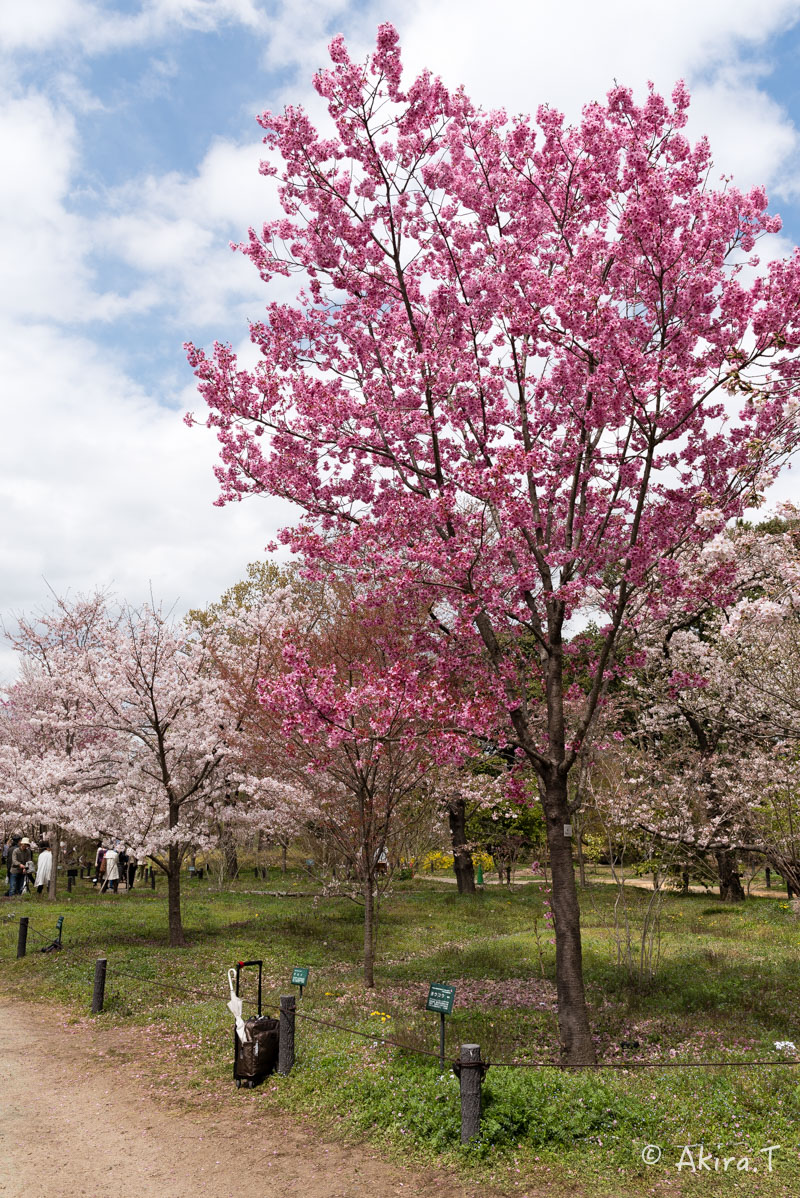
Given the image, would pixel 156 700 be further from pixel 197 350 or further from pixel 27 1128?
pixel 27 1128

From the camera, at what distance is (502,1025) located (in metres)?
9.73

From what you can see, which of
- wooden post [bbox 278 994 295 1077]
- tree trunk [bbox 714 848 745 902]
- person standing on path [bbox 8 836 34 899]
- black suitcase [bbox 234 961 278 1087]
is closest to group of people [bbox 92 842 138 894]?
person standing on path [bbox 8 836 34 899]

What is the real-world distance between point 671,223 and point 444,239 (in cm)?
317

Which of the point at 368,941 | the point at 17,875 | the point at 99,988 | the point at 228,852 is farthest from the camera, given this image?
the point at 228,852

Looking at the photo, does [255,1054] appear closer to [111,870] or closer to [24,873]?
[24,873]

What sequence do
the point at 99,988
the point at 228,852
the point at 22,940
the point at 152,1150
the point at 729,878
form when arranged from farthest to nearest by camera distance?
the point at 228,852
the point at 729,878
the point at 22,940
the point at 99,988
the point at 152,1150

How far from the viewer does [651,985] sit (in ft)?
38.8

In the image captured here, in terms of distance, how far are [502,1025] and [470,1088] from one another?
12.3 ft

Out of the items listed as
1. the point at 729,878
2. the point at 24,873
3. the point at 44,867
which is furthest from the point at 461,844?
the point at 24,873

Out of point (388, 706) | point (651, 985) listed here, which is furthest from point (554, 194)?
point (651, 985)

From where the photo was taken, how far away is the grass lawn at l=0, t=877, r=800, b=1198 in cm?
611

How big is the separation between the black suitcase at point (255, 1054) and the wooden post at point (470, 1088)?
2497 millimetres

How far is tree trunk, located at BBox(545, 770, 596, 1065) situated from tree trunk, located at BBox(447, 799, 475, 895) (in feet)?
50.4

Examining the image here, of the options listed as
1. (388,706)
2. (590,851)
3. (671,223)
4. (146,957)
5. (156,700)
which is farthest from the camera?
(590,851)
